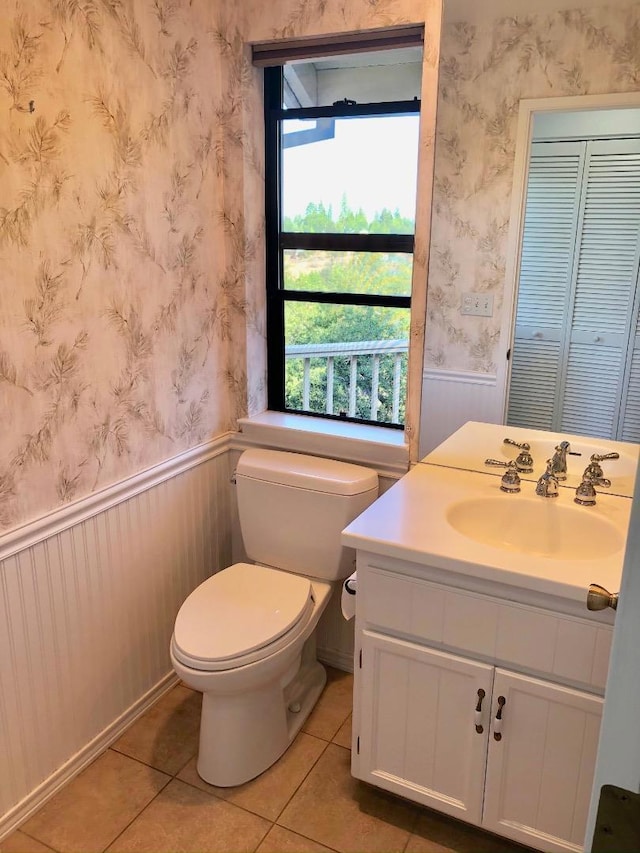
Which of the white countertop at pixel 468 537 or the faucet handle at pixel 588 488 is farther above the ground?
the faucet handle at pixel 588 488

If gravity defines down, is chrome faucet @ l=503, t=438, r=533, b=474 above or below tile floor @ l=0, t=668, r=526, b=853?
above

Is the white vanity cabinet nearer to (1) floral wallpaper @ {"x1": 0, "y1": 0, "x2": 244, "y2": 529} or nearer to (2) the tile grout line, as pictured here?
(2) the tile grout line

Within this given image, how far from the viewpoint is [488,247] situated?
6.02 feet

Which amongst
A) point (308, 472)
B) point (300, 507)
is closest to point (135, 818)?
point (300, 507)

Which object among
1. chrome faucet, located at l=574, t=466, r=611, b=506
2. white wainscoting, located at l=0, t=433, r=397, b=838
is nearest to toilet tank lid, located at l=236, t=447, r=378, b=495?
white wainscoting, located at l=0, t=433, r=397, b=838

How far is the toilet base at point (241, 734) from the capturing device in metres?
1.80

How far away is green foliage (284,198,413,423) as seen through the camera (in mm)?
2121

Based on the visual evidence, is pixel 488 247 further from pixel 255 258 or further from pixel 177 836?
pixel 177 836

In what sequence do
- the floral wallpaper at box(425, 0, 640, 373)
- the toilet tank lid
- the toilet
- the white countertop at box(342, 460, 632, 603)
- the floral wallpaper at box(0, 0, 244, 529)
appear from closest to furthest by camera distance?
the white countertop at box(342, 460, 632, 603), the floral wallpaper at box(0, 0, 244, 529), the floral wallpaper at box(425, 0, 640, 373), the toilet, the toilet tank lid

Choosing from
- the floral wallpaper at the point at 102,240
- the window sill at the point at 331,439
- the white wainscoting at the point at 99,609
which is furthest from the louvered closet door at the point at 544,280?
the floral wallpaper at the point at 102,240

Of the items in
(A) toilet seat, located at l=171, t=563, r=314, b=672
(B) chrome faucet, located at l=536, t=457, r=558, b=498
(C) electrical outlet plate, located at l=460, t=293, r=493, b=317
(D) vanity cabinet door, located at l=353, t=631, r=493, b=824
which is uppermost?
(C) electrical outlet plate, located at l=460, t=293, r=493, b=317

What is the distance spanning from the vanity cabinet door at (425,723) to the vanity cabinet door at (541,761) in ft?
0.12

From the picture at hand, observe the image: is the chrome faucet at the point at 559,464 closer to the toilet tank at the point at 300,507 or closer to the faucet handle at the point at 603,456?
the faucet handle at the point at 603,456

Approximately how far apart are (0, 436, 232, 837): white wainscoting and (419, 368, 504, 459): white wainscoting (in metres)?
0.73
